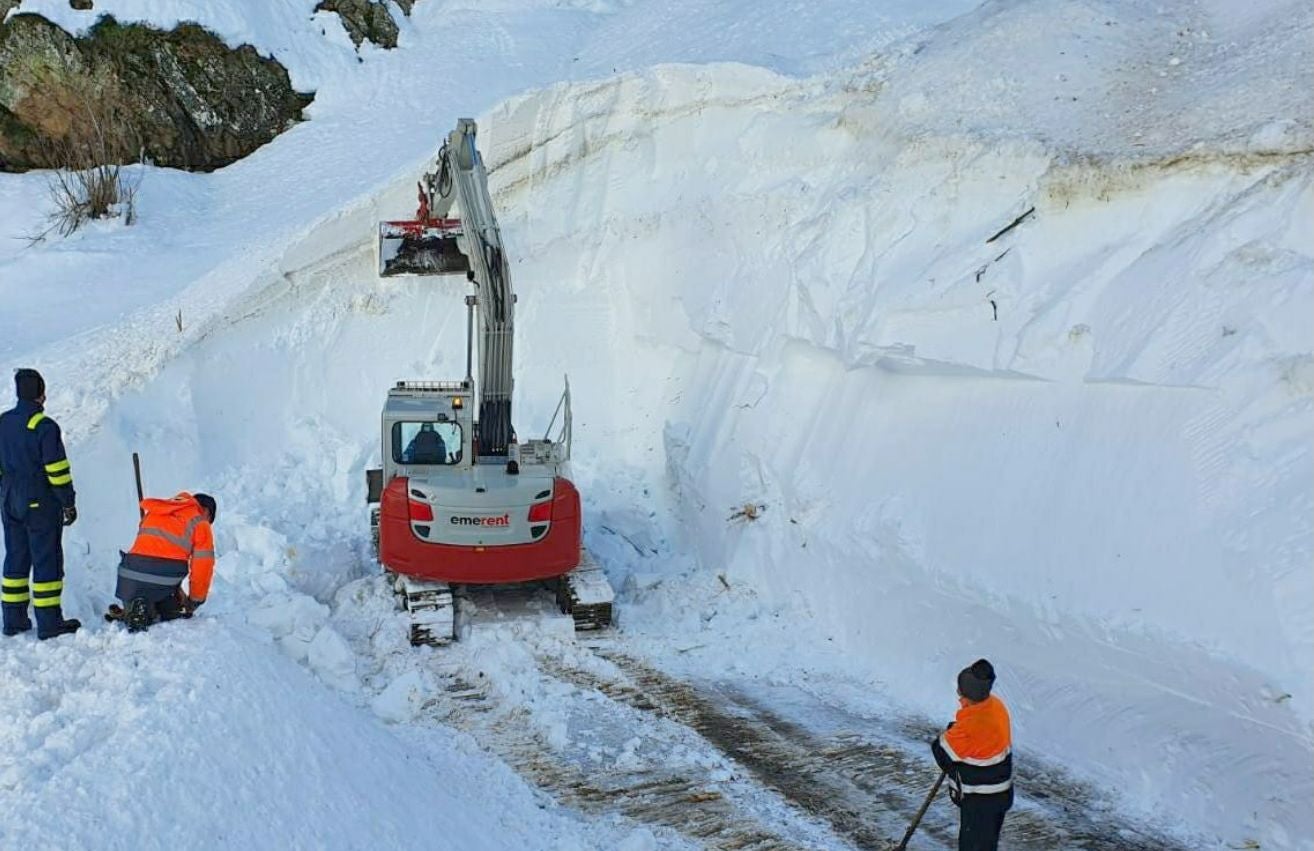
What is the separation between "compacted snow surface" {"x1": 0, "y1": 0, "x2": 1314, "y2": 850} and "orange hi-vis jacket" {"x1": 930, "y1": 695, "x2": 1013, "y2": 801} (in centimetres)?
88

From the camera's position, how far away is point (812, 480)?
361 inches

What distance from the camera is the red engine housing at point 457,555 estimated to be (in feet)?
28.1

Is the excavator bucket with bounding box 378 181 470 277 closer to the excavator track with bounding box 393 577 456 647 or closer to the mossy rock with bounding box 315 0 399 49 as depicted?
the excavator track with bounding box 393 577 456 647

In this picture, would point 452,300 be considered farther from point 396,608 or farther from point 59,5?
point 59,5

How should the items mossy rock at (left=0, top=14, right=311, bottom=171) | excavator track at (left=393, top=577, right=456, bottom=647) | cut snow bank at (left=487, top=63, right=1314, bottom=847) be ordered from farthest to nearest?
mossy rock at (left=0, top=14, right=311, bottom=171), excavator track at (left=393, top=577, right=456, bottom=647), cut snow bank at (left=487, top=63, right=1314, bottom=847)

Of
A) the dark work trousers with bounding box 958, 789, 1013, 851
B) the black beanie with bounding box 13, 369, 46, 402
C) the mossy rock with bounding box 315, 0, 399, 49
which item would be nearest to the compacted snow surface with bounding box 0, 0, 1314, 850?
the dark work trousers with bounding box 958, 789, 1013, 851

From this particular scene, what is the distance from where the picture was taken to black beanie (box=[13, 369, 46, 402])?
21.6ft

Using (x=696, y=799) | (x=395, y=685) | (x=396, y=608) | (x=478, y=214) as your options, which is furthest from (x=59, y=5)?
(x=696, y=799)

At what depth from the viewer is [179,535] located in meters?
6.82

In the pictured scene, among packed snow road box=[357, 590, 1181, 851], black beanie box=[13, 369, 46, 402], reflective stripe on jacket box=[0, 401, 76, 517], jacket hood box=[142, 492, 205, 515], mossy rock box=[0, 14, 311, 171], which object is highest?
mossy rock box=[0, 14, 311, 171]

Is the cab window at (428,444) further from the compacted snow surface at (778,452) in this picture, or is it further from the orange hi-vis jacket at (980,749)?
the orange hi-vis jacket at (980,749)

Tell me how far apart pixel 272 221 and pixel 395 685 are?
33.8ft

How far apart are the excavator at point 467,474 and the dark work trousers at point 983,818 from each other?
4.00m

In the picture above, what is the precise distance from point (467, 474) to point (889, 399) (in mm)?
3564
